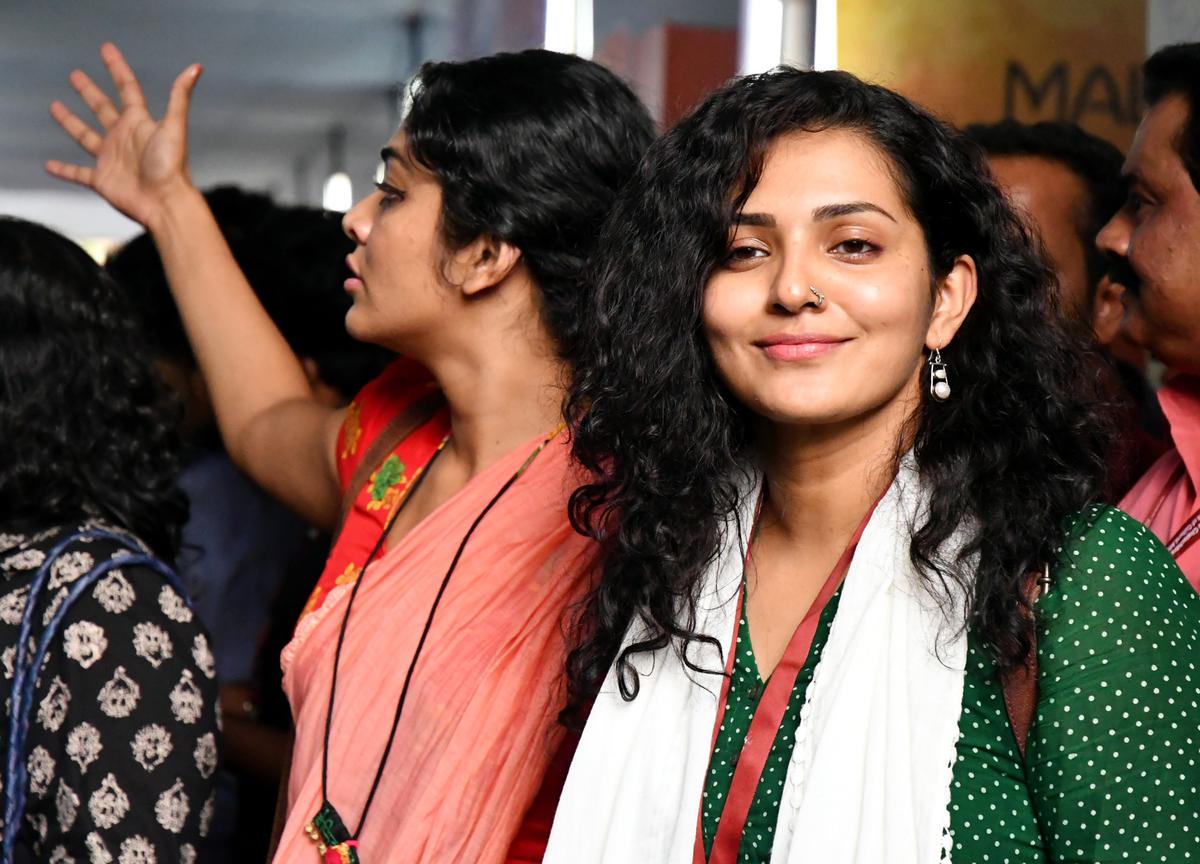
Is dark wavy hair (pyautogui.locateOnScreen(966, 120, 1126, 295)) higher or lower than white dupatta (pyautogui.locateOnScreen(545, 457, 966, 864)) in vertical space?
higher

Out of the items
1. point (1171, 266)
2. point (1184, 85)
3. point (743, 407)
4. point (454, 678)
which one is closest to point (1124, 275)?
point (1171, 266)

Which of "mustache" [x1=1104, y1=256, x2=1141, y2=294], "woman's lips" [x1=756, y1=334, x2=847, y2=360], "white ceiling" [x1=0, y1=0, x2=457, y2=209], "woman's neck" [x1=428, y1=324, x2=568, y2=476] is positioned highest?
"white ceiling" [x1=0, y1=0, x2=457, y2=209]

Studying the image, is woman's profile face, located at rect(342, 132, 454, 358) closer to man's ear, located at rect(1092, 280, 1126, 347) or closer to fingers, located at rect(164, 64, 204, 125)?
fingers, located at rect(164, 64, 204, 125)

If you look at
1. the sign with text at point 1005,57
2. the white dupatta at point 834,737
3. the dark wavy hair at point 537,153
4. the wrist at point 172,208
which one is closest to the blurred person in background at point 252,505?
the wrist at point 172,208

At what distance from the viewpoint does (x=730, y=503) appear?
1.68 meters

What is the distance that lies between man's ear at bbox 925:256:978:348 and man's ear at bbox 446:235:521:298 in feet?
2.17

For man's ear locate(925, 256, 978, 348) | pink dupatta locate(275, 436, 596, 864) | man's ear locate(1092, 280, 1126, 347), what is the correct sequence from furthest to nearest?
man's ear locate(1092, 280, 1126, 347), pink dupatta locate(275, 436, 596, 864), man's ear locate(925, 256, 978, 348)

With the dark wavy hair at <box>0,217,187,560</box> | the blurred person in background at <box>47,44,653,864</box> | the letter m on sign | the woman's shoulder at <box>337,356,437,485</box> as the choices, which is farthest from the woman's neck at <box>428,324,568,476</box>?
the letter m on sign

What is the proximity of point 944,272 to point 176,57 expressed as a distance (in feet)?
22.7

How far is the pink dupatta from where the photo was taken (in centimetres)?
180

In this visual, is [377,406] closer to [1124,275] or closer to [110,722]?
[110,722]

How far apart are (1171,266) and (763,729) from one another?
83cm

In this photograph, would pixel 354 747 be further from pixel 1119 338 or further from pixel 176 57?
pixel 176 57

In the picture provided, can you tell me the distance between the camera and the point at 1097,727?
4.30ft
